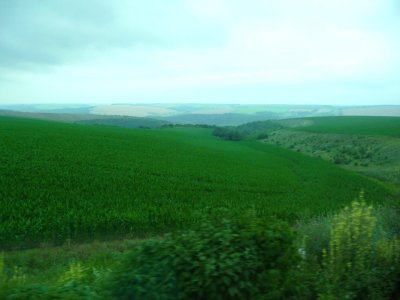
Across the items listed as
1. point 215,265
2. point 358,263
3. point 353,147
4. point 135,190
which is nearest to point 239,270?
point 215,265

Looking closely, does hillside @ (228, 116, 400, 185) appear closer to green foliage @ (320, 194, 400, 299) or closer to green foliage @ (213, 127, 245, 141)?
green foliage @ (213, 127, 245, 141)

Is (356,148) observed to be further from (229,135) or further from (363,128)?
(229,135)

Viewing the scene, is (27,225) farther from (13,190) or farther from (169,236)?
(169,236)

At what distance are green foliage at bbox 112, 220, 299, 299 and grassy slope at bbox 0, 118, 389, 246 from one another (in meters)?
0.68

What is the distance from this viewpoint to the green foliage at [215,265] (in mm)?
4215

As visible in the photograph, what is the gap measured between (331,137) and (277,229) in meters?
56.5

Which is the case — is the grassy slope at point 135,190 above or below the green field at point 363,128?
below

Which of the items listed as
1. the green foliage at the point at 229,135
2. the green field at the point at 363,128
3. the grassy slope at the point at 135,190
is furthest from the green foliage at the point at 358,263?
the green foliage at the point at 229,135

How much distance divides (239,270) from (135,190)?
14.8 m

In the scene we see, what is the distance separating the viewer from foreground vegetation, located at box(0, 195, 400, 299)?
13.8 ft

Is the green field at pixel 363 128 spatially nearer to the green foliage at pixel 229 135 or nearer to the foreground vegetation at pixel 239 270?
the green foliage at pixel 229 135

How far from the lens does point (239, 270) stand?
170 inches

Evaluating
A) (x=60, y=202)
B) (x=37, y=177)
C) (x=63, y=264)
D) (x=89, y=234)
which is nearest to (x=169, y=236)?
(x=63, y=264)

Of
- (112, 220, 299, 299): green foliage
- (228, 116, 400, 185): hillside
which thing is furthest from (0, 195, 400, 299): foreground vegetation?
(228, 116, 400, 185): hillside
